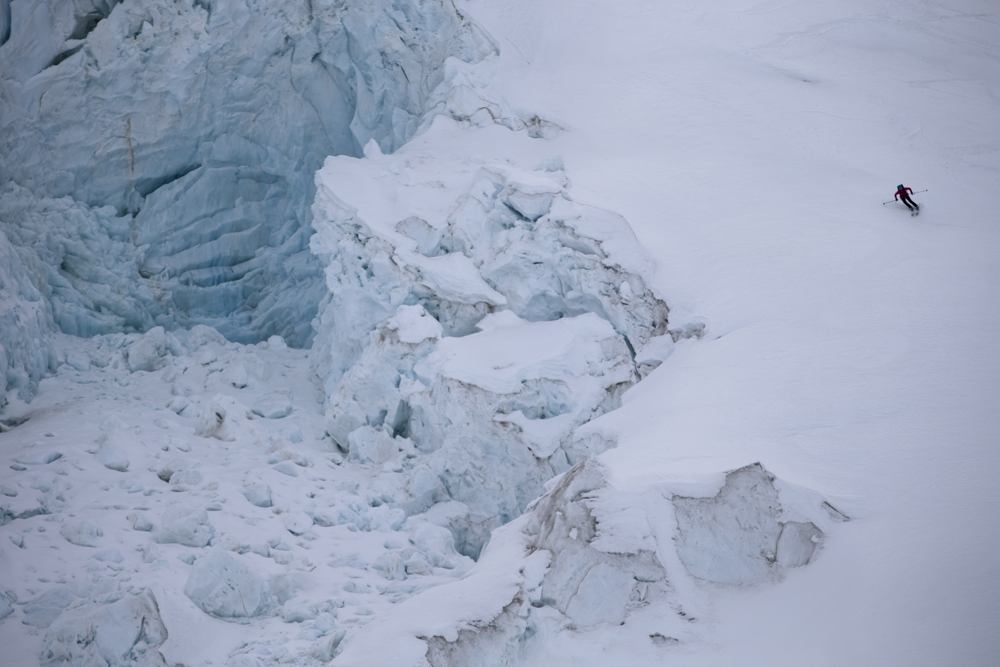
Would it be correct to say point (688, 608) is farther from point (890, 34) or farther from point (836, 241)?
point (890, 34)

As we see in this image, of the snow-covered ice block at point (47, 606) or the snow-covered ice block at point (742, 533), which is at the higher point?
the snow-covered ice block at point (742, 533)

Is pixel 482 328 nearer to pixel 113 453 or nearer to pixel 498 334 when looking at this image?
pixel 498 334

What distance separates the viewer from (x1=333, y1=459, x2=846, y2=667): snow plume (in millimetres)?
3977

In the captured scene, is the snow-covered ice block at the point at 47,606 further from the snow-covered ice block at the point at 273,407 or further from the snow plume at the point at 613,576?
the snow-covered ice block at the point at 273,407

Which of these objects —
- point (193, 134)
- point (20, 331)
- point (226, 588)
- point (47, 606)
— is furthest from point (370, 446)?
point (193, 134)

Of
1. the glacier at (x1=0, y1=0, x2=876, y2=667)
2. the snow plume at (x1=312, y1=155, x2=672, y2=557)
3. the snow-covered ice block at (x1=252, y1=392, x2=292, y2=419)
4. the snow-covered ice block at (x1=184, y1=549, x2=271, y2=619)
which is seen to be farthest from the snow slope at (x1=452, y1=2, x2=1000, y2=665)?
the snow-covered ice block at (x1=252, y1=392, x2=292, y2=419)

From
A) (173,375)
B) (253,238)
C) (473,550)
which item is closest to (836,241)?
(473,550)

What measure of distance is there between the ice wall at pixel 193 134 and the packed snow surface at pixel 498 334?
0.05m

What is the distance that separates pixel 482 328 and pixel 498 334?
301 mm

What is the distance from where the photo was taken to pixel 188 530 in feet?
19.6

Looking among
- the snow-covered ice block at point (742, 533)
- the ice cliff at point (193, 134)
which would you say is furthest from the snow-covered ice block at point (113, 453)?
the snow-covered ice block at point (742, 533)

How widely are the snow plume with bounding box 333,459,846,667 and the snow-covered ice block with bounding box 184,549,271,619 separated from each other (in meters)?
1.15

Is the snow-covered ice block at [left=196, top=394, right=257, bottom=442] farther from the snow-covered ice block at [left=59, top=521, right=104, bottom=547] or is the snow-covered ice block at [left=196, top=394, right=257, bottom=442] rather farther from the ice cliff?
the ice cliff

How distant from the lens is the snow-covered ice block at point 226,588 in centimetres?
506
